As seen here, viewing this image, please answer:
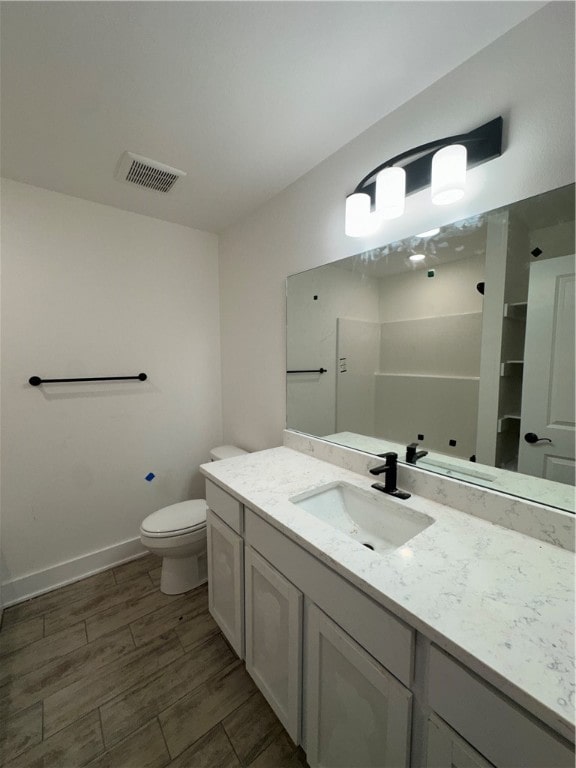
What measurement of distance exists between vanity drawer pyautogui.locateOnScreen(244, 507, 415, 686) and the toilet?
76 cm

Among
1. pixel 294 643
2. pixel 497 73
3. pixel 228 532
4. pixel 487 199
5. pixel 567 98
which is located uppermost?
pixel 497 73

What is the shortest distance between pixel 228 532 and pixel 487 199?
151cm

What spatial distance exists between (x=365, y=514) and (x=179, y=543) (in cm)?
106

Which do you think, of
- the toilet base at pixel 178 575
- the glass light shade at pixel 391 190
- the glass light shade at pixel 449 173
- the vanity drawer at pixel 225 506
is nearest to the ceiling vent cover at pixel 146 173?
the glass light shade at pixel 391 190

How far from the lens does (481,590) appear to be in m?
0.66

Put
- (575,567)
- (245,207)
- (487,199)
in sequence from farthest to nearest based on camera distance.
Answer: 1. (245,207)
2. (487,199)
3. (575,567)

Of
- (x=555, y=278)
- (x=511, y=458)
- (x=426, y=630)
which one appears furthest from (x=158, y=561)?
(x=555, y=278)

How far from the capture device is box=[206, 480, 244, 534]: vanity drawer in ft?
3.92

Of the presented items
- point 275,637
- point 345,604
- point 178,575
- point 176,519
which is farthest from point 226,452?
point 345,604

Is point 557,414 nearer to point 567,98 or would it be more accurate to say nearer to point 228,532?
point 567,98

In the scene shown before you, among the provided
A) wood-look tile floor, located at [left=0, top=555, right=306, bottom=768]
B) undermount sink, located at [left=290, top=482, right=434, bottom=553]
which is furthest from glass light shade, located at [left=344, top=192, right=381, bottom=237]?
wood-look tile floor, located at [left=0, top=555, right=306, bottom=768]

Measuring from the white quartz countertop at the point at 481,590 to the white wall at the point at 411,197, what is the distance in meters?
0.98

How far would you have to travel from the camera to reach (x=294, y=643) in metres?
0.94

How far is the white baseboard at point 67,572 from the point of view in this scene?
1691mm
